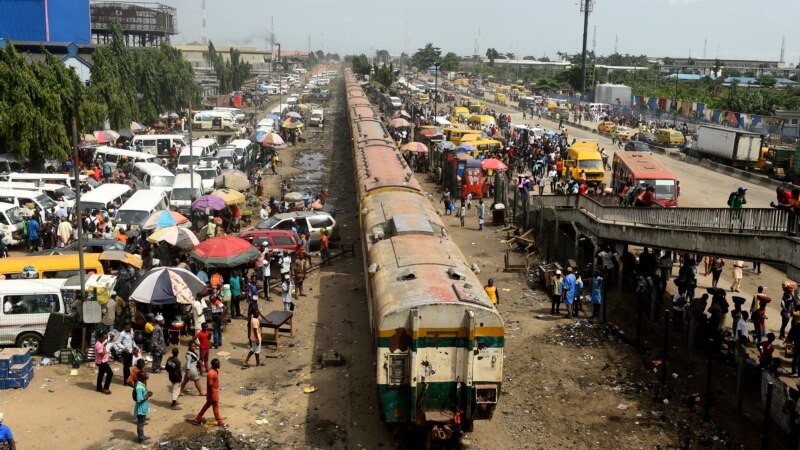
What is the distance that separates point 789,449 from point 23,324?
49.4ft

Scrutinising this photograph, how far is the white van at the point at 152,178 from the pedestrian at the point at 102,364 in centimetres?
1732

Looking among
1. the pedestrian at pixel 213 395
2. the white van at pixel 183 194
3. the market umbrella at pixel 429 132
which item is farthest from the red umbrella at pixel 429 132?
the pedestrian at pixel 213 395

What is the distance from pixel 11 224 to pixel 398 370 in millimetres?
18683

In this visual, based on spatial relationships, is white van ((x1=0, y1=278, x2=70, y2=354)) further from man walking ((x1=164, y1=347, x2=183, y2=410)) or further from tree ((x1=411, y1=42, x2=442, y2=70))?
tree ((x1=411, y1=42, x2=442, y2=70))

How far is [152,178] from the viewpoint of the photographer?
3114 centimetres

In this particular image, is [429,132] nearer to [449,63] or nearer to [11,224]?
[11,224]

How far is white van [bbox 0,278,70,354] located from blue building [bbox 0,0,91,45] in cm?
4761

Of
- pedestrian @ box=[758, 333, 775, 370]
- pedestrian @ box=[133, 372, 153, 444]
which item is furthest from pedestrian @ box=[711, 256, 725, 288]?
pedestrian @ box=[133, 372, 153, 444]

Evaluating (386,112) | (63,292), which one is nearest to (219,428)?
(63,292)

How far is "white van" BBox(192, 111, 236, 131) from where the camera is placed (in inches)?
2297

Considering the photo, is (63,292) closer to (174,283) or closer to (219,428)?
(174,283)

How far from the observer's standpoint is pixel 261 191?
3506 cm

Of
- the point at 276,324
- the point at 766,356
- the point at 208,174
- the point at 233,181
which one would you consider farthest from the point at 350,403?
the point at 208,174

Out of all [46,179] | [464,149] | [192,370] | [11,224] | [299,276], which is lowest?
[299,276]
